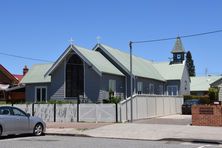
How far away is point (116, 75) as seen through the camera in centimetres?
3669

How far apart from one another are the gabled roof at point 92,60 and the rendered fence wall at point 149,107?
13.1 ft

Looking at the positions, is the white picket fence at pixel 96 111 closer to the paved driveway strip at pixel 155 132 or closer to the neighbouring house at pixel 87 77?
the neighbouring house at pixel 87 77

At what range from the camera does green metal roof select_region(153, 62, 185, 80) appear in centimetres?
4917

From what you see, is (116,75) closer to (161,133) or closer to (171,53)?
(161,133)

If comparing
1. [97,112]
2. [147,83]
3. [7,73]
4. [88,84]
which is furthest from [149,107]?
[7,73]

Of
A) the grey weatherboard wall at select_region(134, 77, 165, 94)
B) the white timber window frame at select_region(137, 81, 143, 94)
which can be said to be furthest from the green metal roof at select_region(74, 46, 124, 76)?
the grey weatherboard wall at select_region(134, 77, 165, 94)

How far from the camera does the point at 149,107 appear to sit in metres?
33.7

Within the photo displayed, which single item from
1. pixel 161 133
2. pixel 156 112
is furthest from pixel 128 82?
pixel 161 133

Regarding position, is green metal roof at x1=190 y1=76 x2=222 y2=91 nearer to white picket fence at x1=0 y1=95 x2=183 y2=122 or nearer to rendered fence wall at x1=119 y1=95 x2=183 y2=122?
rendered fence wall at x1=119 y1=95 x2=183 y2=122

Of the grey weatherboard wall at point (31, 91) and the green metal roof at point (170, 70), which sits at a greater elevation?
the green metal roof at point (170, 70)

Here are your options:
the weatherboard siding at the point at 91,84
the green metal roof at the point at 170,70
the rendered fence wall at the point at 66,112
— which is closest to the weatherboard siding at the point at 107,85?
the weatherboard siding at the point at 91,84

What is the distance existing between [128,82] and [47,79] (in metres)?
7.30

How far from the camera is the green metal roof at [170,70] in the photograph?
49166 millimetres

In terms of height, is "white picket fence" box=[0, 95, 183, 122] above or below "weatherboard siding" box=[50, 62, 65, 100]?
below
